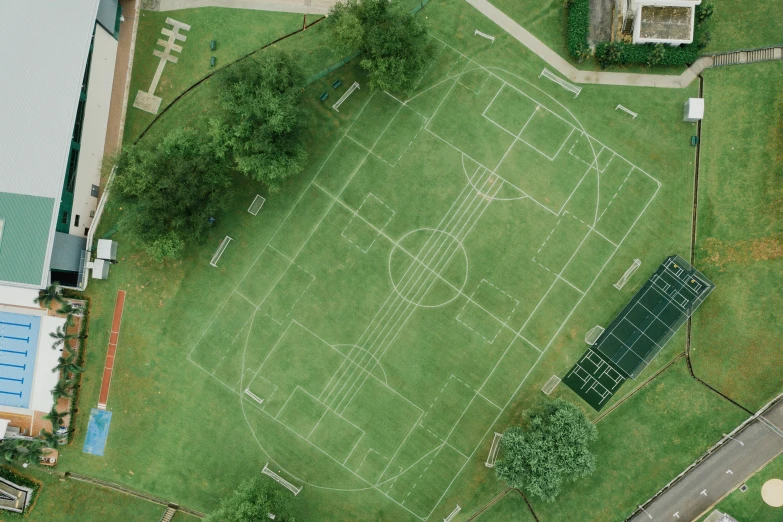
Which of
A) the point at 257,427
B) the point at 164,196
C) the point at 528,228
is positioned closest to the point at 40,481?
the point at 257,427

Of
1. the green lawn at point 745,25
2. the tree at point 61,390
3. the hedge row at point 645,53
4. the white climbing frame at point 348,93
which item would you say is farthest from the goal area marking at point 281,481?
the green lawn at point 745,25

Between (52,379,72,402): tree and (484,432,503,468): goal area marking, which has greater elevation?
(52,379,72,402): tree

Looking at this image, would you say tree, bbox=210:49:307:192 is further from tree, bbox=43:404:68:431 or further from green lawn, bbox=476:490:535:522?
green lawn, bbox=476:490:535:522

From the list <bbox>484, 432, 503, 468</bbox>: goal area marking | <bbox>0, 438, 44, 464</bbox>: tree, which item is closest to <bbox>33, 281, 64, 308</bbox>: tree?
<bbox>0, 438, 44, 464</bbox>: tree

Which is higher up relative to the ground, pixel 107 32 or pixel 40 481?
pixel 107 32

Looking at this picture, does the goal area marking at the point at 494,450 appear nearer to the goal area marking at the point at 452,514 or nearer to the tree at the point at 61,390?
the goal area marking at the point at 452,514

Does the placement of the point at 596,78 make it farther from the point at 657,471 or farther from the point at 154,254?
the point at 154,254
